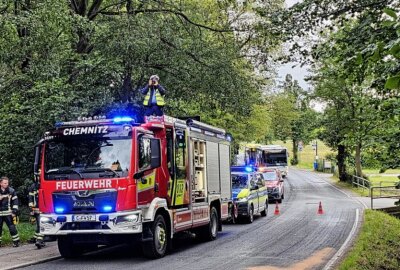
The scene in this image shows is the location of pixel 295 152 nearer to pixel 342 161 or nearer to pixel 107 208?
pixel 342 161

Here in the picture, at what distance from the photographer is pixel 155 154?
1195 cm

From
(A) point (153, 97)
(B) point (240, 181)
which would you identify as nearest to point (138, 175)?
(A) point (153, 97)

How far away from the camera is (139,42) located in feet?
61.8

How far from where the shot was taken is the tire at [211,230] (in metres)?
15.6

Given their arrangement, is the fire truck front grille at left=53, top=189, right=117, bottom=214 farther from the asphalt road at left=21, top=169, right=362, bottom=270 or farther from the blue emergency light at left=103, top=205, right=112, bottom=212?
the asphalt road at left=21, top=169, right=362, bottom=270

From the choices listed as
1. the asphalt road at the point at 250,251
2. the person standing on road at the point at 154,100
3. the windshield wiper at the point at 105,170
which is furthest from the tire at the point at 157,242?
the person standing on road at the point at 154,100

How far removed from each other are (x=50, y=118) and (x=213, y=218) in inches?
234

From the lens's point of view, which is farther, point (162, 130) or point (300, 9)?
point (162, 130)

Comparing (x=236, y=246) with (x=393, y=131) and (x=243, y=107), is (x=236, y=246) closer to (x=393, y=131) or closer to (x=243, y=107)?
(x=393, y=131)

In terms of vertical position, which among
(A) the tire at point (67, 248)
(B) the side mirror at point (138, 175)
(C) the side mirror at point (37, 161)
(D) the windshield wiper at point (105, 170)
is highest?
(C) the side mirror at point (37, 161)

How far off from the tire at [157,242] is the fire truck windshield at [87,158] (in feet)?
5.03

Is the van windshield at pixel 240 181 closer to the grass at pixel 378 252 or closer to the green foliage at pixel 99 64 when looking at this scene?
the green foliage at pixel 99 64

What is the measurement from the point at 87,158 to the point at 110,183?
882 millimetres

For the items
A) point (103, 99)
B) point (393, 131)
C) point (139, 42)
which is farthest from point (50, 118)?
point (393, 131)
